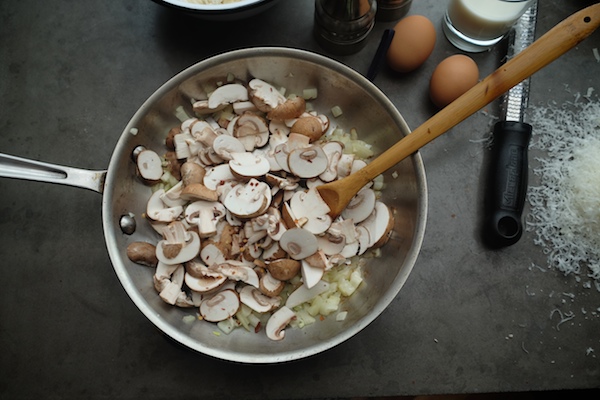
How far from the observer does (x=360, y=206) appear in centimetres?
127

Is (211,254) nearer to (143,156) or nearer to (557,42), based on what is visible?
(143,156)

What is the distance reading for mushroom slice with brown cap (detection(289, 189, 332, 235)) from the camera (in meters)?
1.21

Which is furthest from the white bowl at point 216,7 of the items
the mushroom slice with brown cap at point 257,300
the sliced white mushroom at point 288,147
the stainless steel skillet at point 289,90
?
the mushroom slice with brown cap at point 257,300

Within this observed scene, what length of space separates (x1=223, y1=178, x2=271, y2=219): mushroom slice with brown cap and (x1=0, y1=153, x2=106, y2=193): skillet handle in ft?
0.99

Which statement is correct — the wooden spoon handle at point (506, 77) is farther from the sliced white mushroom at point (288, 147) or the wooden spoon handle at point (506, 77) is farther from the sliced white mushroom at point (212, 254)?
the sliced white mushroom at point (212, 254)

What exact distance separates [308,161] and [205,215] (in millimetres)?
284

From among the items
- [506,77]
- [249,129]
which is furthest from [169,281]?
[506,77]

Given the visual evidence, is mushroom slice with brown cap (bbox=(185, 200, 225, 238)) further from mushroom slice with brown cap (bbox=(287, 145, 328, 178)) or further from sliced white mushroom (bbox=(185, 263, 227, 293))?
mushroom slice with brown cap (bbox=(287, 145, 328, 178))

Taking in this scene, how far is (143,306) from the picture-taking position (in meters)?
1.13

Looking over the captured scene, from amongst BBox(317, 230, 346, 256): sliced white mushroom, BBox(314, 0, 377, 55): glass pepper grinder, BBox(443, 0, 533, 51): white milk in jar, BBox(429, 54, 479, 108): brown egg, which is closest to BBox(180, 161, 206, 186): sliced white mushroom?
BBox(317, 230, 346, 256): sliced white mushroom

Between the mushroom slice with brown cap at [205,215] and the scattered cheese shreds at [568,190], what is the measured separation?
832 millimetres

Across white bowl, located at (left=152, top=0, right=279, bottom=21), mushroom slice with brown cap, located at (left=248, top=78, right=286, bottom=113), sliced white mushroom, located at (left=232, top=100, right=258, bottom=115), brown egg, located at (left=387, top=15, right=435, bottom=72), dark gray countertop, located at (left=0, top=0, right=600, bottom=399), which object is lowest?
dark gray countertop, located at (left=0, top=0, right=600, bottom=399)

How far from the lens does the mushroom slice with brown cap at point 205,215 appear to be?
120cm

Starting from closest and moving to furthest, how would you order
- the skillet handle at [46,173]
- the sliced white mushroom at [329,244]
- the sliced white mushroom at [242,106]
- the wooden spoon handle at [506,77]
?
the wooden spoon handle at [506,77] < the skillet handle at [46,173] < the sliced white mushroom at [329,244] < the sliced white mushroom at [242,106]
